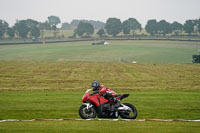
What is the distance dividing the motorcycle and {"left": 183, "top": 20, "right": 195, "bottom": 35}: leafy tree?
7284 inches

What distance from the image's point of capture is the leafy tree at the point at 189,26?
632 ft

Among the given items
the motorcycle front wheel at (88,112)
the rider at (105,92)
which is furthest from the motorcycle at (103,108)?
the rider at (105,92)

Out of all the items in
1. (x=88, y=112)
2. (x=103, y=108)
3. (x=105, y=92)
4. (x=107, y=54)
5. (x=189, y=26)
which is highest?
(x=189, y=26)

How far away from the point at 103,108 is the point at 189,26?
18798cm

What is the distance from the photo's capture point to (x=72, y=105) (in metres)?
19.0

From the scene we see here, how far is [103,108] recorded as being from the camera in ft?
48.2

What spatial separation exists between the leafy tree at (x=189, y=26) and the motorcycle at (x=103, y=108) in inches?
7284

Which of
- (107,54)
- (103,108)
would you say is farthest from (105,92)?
(107,54)

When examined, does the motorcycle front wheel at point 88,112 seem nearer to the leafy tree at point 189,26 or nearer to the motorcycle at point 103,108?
the motorcycle at point 103,108

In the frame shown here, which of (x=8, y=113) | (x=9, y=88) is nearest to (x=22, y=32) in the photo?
(x=9, y=88)

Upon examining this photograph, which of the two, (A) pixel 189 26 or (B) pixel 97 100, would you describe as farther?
(A) pixel 189 26

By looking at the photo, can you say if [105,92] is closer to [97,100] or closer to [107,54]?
[97,100]

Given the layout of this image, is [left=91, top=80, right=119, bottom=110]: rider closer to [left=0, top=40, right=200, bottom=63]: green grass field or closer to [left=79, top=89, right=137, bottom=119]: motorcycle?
[left=79, top=89, right=137, bottom=119]: motorcycle

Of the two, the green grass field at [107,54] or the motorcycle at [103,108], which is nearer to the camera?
the motorcycle at [103,108]
